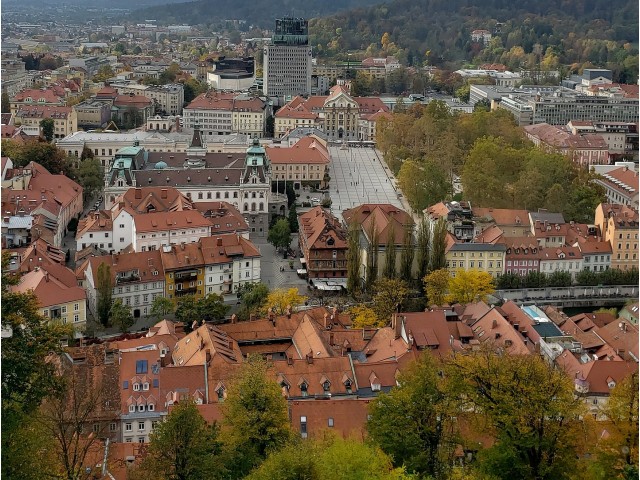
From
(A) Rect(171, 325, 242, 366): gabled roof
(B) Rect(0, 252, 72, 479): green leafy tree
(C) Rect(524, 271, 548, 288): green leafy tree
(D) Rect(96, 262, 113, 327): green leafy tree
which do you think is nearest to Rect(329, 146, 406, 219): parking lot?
(C) Rect(524, 271, 548, 288): green leafy tree

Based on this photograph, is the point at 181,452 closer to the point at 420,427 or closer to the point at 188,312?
the point at 420,427

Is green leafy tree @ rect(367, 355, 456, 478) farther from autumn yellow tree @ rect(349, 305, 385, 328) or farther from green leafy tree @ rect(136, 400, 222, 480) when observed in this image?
autumn yellow tree @ rect(349, 305, 385, 328)

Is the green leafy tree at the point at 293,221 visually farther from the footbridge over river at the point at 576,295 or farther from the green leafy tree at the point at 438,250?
the footbridge over river at the point at 576,295

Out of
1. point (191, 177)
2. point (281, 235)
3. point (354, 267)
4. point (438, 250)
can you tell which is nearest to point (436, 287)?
point (438, 250)

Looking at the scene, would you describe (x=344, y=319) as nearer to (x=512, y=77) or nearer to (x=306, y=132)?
(x=306, y=132)

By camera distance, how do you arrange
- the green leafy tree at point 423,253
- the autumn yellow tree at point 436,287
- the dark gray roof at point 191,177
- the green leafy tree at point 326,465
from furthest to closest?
the dark gray roof at point 191,177, the green leafy tree at point 423,253, the autumn yellow tree at point 436,287, the green leafy tree at point 326,465

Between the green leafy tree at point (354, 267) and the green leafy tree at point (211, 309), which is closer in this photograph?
the green leafy tree at point (211, 309)

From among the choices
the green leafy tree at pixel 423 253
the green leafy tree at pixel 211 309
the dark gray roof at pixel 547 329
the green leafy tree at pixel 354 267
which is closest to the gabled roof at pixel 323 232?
the green leafy tree at pixel 354 267
